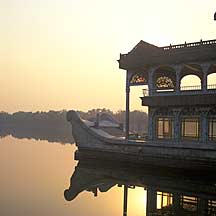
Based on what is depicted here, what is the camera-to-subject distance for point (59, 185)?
73.6 feet

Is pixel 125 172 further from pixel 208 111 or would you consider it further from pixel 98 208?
pixel 98 208

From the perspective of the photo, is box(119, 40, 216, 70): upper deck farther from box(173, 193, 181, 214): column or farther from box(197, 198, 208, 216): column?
box(197, 198, 208, 216): column

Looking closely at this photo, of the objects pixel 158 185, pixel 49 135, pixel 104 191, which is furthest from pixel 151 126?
pixel 49 135

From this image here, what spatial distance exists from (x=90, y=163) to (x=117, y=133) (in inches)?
360

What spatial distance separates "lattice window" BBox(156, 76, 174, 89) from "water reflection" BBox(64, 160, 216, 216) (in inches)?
339

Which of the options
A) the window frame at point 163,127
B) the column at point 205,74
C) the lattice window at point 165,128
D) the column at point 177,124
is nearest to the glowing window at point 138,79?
the window frame at point 163,127

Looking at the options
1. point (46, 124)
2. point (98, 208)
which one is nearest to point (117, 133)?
point (98, 208)

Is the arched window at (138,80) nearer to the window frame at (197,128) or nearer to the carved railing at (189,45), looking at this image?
the carved railing at (189,45)

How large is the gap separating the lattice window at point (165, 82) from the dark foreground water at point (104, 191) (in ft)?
28.2

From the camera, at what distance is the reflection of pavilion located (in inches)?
1051

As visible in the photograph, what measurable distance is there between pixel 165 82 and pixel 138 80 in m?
3.02

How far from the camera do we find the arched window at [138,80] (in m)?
31.4

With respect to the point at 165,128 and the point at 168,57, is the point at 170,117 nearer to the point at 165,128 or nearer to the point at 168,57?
the point at 165,128

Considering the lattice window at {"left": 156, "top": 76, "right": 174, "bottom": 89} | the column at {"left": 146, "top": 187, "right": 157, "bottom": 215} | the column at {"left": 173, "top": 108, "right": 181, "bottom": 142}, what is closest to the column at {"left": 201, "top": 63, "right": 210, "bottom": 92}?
the column at {"left": 173, "top": 108, "right": 181, "bottom": 142}
